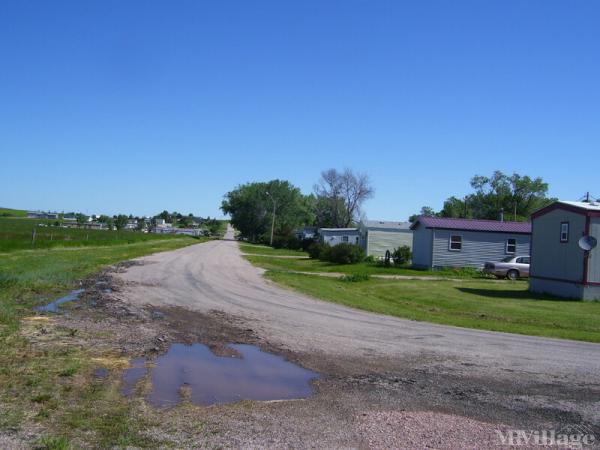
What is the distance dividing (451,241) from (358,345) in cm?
2912

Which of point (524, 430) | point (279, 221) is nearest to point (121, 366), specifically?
point (524, 430)

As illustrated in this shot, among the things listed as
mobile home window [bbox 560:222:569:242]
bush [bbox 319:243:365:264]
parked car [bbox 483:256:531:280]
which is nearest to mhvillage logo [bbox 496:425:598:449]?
mobile home window [bbox 560:222:569:242]

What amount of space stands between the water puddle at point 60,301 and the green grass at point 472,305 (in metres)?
8.21

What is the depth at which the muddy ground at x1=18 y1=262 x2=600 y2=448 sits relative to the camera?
5.98 meters

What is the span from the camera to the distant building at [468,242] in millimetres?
39062

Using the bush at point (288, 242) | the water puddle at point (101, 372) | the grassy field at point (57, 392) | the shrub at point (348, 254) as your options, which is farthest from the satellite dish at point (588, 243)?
the bush at point (288, 242)

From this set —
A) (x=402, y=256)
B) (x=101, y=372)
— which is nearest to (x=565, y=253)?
(x=402, y=256)

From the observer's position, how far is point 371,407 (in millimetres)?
7121

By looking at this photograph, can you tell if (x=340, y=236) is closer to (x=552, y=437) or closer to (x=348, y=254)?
(x=348, y=254)

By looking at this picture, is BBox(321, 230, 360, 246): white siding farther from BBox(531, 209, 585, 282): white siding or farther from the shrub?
BBox(531, 209, 585, 282): white siding

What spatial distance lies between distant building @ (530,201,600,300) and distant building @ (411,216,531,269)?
37.2 ft

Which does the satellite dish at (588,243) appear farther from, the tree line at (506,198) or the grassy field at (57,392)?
the tree line at (506,198)

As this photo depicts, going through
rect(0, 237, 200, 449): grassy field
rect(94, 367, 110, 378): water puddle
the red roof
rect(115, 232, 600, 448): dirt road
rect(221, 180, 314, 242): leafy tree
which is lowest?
rect(94, 367, 110, 378): water puddle

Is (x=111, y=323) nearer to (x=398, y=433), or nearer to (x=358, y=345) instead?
(x=358, y=345)
